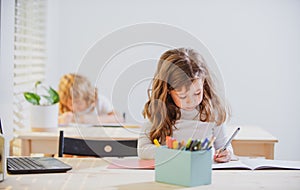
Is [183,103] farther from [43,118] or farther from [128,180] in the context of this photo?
[43,118]

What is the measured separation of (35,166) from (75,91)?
201 cm

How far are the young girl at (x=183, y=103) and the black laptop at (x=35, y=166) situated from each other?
422mm

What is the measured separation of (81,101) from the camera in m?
3.64

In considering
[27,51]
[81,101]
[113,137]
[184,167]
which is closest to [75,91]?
[81,101]

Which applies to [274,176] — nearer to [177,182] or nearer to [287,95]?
[177,182]

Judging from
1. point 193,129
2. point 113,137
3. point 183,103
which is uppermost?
point 183,103

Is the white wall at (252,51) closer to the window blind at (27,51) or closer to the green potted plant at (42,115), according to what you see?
the window blind at (27,51)

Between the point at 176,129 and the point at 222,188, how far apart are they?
73 cm

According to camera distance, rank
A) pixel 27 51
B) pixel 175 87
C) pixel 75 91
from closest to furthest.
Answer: pixel 175 87
pixel 27 51
pixel 75 91

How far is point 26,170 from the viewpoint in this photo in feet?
5.14

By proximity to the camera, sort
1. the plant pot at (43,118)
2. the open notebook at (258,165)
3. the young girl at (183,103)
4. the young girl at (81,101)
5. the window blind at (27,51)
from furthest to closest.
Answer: the young girl at (81,101), the window blind at (27,51), the plant pot at (43,118), the young girl at (183,103), the open notebook at (258,165)

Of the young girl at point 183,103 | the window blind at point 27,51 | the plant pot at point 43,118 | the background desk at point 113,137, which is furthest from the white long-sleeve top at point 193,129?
the window blind at point 27,51

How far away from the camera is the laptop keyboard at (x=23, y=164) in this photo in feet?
5.26

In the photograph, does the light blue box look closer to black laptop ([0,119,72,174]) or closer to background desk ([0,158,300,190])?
background desk ([0,158,300,190])
